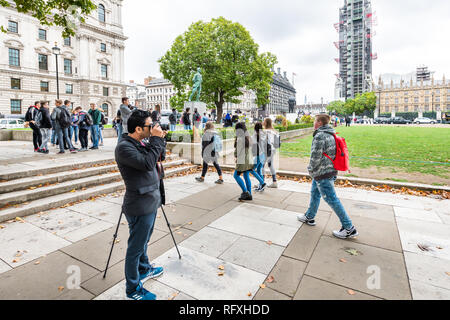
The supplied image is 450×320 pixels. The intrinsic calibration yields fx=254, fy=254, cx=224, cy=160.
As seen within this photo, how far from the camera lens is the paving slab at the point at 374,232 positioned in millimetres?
4056

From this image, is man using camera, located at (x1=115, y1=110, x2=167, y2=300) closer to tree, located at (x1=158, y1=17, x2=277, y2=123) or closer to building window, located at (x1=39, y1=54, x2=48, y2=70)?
tree, located at (x1=158, y1=17, x2=277, y2=123)

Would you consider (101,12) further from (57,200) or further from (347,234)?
(347,234)

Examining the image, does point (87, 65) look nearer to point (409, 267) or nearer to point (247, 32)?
point (247, 32)

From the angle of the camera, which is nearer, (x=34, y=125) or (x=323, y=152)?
(x=323, y=152)

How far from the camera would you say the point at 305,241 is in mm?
4156

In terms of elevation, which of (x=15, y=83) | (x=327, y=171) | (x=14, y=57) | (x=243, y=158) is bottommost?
(x=327, y=171)

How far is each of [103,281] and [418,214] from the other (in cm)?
601

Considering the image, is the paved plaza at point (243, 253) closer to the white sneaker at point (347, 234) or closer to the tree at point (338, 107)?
the white sneaker at point (347, 234)

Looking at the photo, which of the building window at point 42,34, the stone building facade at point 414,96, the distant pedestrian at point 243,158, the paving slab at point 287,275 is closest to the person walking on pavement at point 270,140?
the distant pedestrian at point 243,158

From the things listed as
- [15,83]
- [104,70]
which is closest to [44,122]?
[15,83]

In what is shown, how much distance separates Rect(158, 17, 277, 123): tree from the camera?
28.0m

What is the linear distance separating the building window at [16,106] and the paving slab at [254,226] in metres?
54.0
